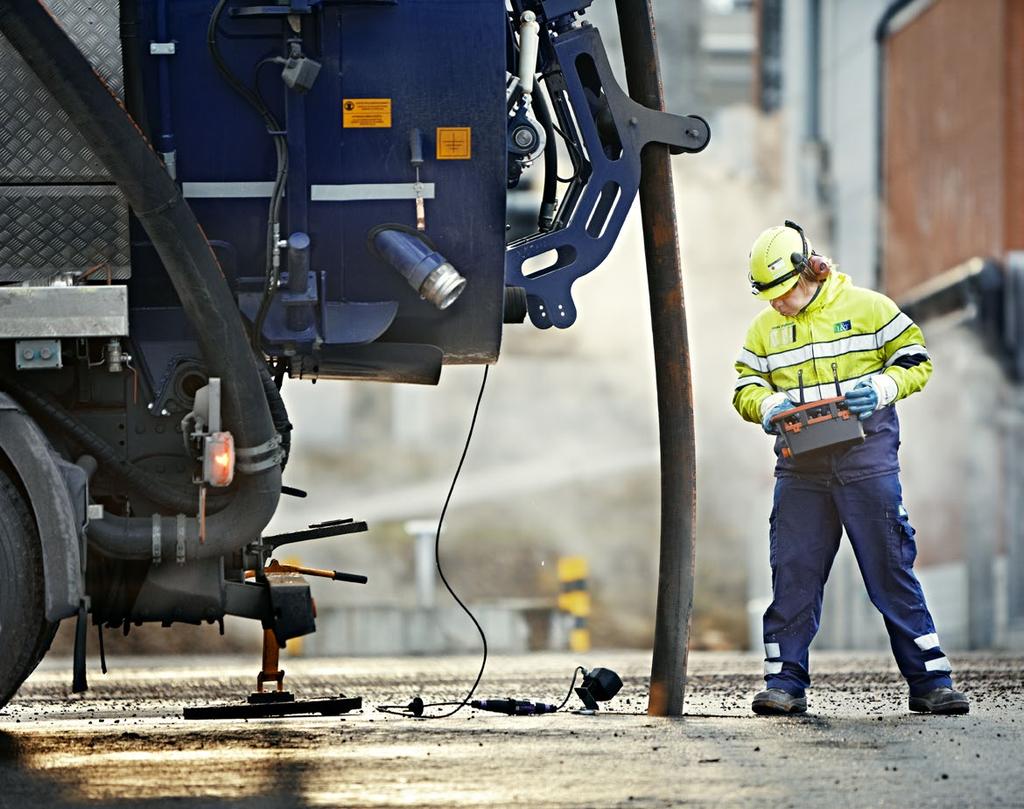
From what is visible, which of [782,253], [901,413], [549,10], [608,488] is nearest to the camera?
[549,10]

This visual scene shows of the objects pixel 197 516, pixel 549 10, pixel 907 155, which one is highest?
pixel 907 155

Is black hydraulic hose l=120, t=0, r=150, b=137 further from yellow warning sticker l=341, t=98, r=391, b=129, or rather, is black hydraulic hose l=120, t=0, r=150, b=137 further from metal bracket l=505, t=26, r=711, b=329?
metal bracket l=505, t=26, r=711, b=329

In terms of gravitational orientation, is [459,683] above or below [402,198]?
below

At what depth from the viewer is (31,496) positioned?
5.66 metres

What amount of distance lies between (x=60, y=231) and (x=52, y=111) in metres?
0.35

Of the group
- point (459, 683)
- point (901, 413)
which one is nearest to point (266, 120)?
point (459, 683)

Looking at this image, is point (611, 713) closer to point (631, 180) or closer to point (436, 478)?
point (631, 180)

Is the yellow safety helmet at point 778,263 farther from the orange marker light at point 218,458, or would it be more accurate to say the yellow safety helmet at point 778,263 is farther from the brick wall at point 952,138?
the brick wall at point 952,138

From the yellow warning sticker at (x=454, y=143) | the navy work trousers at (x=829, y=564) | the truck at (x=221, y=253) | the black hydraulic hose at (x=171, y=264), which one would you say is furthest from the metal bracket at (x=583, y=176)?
the navy work trousers at (x=829, y=564)

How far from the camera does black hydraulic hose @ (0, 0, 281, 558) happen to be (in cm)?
553

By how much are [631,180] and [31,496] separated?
7.10ft

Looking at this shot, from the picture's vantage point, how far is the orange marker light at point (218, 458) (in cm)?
580

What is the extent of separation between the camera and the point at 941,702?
22.0 feet

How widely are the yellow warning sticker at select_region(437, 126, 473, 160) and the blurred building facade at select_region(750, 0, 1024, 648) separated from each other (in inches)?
414
